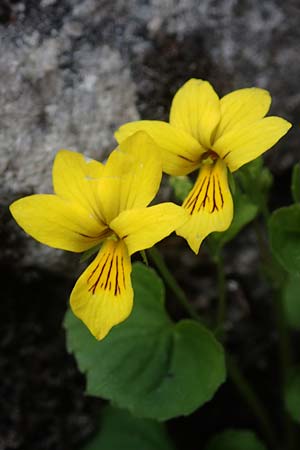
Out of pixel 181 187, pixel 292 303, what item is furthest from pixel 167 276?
pixel 292 303

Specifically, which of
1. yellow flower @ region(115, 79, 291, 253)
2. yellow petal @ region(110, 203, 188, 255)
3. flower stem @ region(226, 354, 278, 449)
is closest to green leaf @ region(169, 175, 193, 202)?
yellow flower @ region(115, 79, 291, 253)

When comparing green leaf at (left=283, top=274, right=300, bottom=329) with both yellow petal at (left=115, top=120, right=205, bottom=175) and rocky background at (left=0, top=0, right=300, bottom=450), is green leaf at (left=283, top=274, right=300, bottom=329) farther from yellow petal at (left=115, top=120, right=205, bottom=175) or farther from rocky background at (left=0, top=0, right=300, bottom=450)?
yellow petal at (left=115, top=120, right=205, bottom=175)

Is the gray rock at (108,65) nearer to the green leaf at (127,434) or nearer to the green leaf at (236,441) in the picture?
the green leaf at (127,434)

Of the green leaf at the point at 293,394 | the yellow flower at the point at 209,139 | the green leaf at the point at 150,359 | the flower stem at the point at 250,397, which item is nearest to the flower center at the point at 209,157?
the yellow flower at the point at 209,139

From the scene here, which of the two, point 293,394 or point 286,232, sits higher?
point 286,232

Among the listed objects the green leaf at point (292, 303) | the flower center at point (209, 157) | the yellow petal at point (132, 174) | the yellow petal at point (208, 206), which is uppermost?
the yellow petal at point (132, 174)

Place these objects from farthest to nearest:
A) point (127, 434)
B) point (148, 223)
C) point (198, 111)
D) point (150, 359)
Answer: point (127, 434), point (150, 359), point (198, 111), point (148, 223)

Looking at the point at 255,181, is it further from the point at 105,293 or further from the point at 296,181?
the point at 105,293

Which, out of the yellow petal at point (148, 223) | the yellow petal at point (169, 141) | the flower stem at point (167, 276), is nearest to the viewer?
the yellow petal at point (148, 223)
